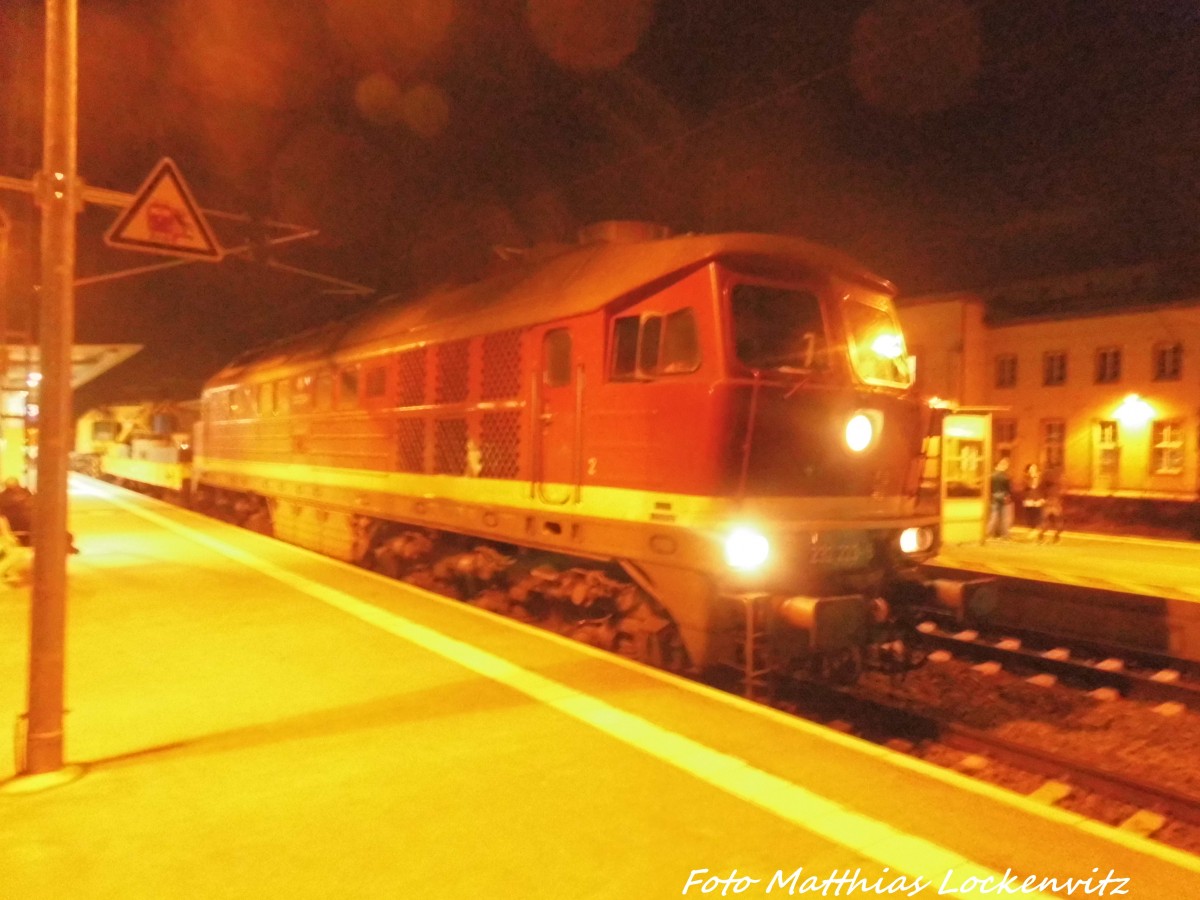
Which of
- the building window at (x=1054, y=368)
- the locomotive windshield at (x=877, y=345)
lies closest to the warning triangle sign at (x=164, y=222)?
the locomotive windshield at (x=877, y=345)

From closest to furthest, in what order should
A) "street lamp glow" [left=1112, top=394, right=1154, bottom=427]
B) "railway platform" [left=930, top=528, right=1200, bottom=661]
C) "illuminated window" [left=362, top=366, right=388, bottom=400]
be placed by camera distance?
1. "railway platform" [left=930, top=528, right=1200, bottom=661]
2. "illuminated window" [left=362, top=366, right=388, bottom=400]
3. "street lamp glow" [left=1112, top=394, right=1154, bottom=427]

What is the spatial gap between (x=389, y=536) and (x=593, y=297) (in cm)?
530

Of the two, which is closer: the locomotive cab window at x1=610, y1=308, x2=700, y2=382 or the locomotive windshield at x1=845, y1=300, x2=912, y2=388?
the locomotive cab window at x1=610, y1=308, x2=700, y2=382

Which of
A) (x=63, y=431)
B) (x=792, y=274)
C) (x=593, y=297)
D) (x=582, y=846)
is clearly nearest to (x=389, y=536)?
(x=593, y=297)

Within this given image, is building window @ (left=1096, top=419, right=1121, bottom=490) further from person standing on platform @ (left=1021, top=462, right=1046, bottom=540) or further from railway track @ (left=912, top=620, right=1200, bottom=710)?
railway track @ (left=912, top=620, right=1200, bottom=710)

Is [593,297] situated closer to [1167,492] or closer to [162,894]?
[162,894]

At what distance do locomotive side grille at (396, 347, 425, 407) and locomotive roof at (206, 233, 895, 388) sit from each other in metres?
0.15

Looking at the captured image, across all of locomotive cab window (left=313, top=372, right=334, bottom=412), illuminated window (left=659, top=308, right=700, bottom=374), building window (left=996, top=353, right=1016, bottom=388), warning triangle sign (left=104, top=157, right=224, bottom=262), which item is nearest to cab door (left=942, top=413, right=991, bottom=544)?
locomotive cab window (left=313, top=372, right=334, bottom=412)

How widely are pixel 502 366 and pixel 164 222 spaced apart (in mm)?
3638

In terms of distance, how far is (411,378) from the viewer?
34.8 ft

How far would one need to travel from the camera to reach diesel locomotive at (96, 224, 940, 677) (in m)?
6.89

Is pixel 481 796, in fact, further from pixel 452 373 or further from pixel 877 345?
pixel 452 373

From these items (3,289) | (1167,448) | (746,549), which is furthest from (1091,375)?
(3,289)

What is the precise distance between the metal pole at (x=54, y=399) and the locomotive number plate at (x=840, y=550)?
4.82m
